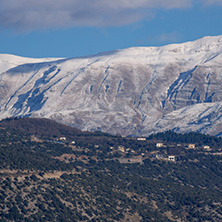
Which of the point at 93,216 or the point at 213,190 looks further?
the point at 213,190

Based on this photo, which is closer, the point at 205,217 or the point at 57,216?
the point at 57,216

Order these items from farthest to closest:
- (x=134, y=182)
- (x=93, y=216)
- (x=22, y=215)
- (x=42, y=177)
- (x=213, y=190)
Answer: (x=213, y=190) < (x=134, y=182) < (x=42, y=177) < (x=93, y=216) < (x=22, y=215)

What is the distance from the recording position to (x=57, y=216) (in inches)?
5704

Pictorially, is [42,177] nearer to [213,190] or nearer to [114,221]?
[114,221]

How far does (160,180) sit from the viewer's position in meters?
199

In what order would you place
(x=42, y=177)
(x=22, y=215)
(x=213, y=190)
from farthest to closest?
(x=213, y=190), (x=42, y=177), (x=22, y=215)

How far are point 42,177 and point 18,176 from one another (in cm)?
609

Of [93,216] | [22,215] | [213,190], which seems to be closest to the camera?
[22,215]

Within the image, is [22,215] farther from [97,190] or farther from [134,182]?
[134,182]

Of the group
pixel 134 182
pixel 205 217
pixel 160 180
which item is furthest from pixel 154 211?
pixel 160 180

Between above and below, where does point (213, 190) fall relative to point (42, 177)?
below

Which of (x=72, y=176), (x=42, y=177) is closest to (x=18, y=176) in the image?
(x=42, y=177)

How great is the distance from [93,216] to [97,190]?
A: 15104 millimetres

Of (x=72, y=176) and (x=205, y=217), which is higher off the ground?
(x=72, y=176)
